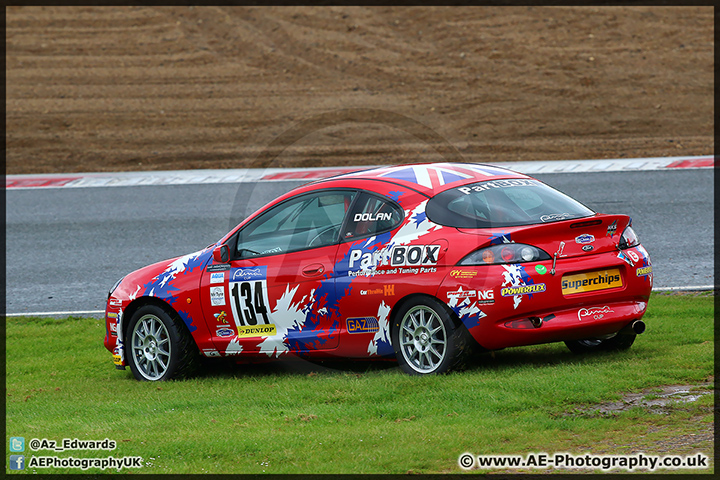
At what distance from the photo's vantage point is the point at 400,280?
6508 millimetres

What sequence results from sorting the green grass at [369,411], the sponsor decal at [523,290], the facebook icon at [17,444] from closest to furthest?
1. the green grass at [369,411]
2. the facebook icon at [17,444]
3. the sponsor decal at [523,290]

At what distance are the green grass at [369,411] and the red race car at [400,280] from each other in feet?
0.84

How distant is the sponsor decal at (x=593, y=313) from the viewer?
643 centimetres

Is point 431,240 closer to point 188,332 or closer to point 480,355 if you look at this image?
point 480,355

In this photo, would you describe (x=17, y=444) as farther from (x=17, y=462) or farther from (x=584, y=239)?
(x=584, y=239)

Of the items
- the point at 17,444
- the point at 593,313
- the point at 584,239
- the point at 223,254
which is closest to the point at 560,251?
the point at 584,239

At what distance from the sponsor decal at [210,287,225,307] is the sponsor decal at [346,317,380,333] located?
112 centimetres

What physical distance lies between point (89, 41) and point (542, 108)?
13.4 metres

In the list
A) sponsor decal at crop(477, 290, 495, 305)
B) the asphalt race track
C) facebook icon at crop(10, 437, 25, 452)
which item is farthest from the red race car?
the asphalt race track

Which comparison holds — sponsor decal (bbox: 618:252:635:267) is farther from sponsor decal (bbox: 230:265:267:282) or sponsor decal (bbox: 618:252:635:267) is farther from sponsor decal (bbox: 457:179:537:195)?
sponsor decal (bbox: 230:265:267:282)

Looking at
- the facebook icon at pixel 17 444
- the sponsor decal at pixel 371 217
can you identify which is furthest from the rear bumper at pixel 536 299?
the facebook icon at pixel 17 444

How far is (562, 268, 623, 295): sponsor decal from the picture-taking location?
20.9 ft

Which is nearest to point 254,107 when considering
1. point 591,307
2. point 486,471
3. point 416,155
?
point 416,155

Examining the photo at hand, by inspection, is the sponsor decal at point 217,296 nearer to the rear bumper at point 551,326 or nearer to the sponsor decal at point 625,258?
the rear bumper at point 551,326
